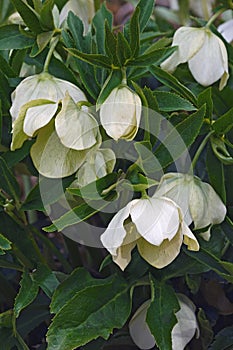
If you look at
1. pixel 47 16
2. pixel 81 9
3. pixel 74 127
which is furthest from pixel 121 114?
pixel 81 9

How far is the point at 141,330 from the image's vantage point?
0.66 meters

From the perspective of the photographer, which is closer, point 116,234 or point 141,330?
point 116,234

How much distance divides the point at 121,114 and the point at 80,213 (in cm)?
9

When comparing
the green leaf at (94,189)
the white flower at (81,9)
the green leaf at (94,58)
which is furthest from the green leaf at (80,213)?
the white flower at (81,9)

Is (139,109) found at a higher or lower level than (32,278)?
higher

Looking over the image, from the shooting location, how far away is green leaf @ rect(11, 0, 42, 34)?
64 centimetres

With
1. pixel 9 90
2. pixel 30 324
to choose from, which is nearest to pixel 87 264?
pixel 30 324

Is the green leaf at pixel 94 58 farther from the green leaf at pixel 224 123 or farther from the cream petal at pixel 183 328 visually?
the cream petal at pixel 183 328

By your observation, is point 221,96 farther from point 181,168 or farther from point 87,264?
point 87,264

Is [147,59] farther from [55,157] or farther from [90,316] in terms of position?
[90,316]

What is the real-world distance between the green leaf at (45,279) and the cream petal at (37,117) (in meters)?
0.17

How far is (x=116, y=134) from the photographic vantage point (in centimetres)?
54

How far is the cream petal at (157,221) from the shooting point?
20.2 inches

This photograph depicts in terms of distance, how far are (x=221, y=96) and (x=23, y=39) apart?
22cm
